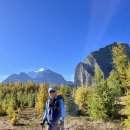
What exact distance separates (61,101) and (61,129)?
3.98 ft

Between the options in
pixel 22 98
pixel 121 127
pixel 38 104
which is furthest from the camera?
pixel 22 98

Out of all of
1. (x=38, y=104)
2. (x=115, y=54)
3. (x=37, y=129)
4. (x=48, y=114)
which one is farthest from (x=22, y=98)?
(x=48, y=114)

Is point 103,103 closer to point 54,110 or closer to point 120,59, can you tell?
point 54,110

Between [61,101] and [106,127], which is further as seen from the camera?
[106,127]

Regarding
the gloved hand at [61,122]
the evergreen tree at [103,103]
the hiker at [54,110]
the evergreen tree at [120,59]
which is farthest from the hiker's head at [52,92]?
the evergreen tree at [120,59]

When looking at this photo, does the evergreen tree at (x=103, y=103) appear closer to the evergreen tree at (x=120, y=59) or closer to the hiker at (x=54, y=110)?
Result: the evergreen tree at (x=120, y=59)

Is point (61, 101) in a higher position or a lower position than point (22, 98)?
lower

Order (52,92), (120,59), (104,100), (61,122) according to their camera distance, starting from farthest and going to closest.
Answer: (120,59), (104,100), (52,92), (61,122)

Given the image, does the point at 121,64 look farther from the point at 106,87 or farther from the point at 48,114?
the point at 48,114

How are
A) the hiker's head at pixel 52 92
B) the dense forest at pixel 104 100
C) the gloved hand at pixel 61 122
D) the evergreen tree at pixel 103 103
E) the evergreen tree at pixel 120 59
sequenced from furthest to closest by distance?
1. the evergreen tree at pixel 120 59
2. the dense forest at pixel 104 100
3. the evergreen tree at pixel 103 103
4. the hiker's head at pixel 52 92
5. the gloved hand at pixel 61 122

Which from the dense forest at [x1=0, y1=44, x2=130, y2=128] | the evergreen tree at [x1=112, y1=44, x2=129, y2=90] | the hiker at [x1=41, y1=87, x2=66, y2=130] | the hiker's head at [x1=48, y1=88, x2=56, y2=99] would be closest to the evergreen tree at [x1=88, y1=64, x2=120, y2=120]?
the dense forest at [x1=0, y1=44, x2=130, y2=128]

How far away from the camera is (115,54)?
60375 mm

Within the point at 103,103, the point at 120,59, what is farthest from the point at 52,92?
the point at 120,59

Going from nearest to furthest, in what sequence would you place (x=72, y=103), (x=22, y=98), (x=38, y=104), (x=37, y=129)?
(x=37, y=129) < (x=72, y=103) < (x=38, y=104) < (x=22, y=98)
